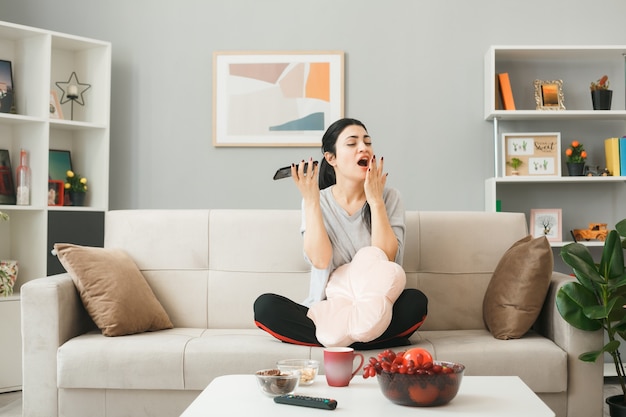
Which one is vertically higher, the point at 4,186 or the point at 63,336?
the point at 4,186

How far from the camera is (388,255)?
8.86 feet

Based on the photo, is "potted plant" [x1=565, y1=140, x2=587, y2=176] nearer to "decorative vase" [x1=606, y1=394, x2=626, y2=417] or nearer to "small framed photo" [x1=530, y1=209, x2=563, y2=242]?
"small framed photo" [x1=530, y1=209, x2=563, y2=242]

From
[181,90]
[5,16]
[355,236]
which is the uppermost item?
[5,16]

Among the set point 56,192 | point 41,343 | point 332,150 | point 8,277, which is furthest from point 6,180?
point 332,150

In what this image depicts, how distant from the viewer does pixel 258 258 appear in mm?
3018

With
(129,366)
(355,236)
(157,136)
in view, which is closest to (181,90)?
(157,136)

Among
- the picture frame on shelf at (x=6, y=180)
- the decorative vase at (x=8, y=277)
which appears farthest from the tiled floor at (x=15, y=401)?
the picture frame on shelf at (x=6, y=180)

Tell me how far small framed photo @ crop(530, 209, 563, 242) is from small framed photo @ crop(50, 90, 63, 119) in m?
2.70

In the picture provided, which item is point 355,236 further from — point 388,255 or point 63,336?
point 63,336

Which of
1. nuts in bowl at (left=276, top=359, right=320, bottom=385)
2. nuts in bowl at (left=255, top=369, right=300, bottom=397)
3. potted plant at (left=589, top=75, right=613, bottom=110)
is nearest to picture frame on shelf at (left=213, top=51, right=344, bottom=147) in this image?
potted plant at (left=589, top=75, right=613, bottom=110)

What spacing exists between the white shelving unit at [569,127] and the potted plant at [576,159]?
4.6 inches

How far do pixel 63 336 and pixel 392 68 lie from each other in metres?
2.50

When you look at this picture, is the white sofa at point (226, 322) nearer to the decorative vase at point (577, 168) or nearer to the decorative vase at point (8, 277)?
the decorative vase at point (8, 277)

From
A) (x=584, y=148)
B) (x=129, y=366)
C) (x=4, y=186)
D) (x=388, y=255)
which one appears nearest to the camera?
(x=129, y=366)
